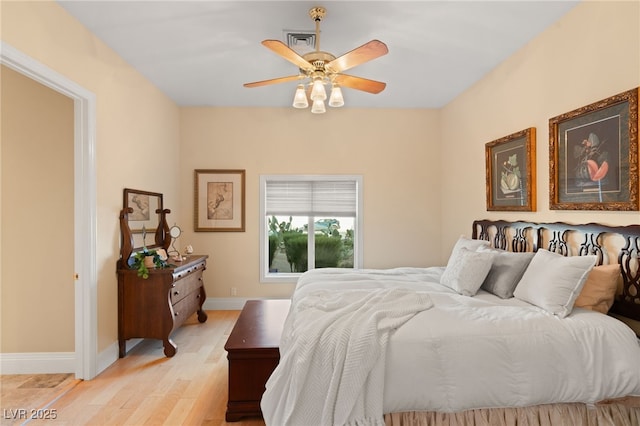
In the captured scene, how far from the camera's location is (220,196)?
4.84m

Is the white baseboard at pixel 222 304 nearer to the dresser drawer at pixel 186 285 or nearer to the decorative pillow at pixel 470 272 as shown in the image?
the dresser drawer at pixel 186 285

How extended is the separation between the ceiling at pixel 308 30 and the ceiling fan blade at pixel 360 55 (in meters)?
0.45

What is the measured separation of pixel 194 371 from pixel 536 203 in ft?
11.0

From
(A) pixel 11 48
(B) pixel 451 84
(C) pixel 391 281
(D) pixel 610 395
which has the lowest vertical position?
(D) pixel 610 395

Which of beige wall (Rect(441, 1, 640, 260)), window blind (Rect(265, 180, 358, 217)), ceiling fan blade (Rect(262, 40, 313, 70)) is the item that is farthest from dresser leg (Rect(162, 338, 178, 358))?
beige wall (Rect(441, 1, 640, 260))

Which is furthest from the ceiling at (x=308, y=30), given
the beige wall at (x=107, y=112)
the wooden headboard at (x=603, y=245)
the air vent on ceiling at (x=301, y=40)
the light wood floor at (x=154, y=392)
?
the light wood floor at (x=154, y=392)

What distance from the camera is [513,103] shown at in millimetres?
3279

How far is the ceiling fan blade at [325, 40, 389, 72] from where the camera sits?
2171 mm

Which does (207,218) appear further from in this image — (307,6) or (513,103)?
(513,103)

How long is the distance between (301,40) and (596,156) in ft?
7.92

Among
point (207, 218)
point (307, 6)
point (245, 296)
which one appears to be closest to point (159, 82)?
point (207, 218)

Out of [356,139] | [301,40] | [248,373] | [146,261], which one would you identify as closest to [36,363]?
[146,261]

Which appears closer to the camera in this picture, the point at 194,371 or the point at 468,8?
the point at 468,8

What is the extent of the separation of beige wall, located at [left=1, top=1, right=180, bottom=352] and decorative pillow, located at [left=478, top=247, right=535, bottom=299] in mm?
3319
